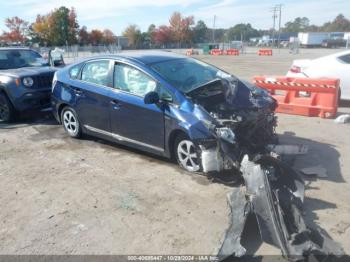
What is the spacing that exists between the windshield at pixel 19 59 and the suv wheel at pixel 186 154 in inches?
235

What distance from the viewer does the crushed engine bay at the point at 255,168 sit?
10.9ft

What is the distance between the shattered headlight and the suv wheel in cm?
53

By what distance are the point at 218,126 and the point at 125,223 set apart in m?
1.74

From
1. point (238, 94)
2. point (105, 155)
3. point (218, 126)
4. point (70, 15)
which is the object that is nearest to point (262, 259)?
point (218, 126)

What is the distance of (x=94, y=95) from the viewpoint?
6.28 m

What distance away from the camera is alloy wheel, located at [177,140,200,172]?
16.9 feet

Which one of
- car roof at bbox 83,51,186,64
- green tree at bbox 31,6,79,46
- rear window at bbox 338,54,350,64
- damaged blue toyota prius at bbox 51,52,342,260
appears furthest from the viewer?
green tree at bbox 31,6,79,46

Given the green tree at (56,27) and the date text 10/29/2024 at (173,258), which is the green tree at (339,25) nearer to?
the green tree at (56,27)

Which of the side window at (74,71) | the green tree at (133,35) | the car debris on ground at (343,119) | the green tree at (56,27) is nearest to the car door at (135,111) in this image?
the side window at (74,71)

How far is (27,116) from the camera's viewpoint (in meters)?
9.34

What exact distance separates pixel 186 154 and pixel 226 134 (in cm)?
81

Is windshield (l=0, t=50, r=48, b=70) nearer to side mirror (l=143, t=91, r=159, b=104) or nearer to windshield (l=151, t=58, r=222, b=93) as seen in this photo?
windshield (l=151, t=58, r=222, b=93)

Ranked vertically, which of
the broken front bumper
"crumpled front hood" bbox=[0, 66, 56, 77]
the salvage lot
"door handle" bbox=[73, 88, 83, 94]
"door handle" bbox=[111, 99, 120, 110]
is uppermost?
"crumpled front hood" bbox=[0, 66, 56, 77]

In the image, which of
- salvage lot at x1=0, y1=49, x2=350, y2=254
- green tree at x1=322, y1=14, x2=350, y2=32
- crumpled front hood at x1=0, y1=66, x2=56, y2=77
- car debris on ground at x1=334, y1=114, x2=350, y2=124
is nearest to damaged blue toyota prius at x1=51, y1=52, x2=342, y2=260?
salvage lot at x1=0, y1=49, x2=350, y2=254
